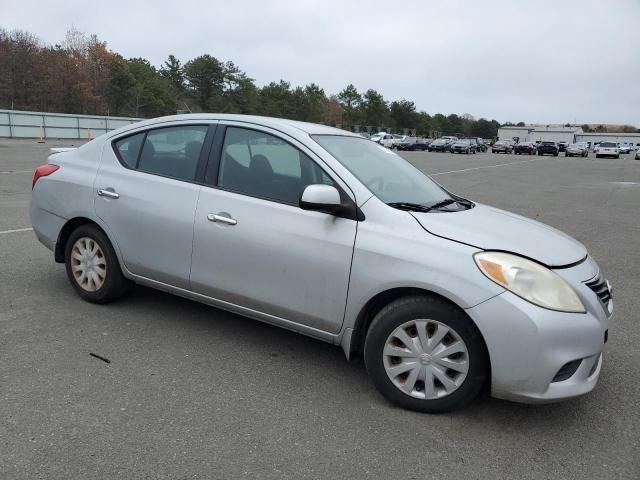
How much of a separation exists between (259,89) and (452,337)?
4158 inches

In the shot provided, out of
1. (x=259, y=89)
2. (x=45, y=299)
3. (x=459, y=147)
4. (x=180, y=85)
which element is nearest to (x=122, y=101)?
(x=180, y=85)

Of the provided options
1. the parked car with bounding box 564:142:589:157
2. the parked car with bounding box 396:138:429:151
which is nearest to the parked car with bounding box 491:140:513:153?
the parked car with bounding box 564:142:589:157

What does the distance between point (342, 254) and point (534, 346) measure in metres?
1.15

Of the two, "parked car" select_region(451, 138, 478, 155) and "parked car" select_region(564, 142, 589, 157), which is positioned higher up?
"parked car" select_region(564, 142, 589, 157)

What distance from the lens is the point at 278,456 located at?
8.72ft

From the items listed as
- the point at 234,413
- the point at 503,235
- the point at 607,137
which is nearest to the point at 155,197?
the point at 234,413

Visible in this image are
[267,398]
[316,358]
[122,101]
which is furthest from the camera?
[122,101]

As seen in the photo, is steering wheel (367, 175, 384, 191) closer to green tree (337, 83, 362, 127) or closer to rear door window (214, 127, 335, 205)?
rear door window (214, 127, 335, 205)

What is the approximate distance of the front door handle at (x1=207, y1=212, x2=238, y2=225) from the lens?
3645mm

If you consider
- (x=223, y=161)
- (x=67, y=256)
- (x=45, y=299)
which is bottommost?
(x=45, y=299)

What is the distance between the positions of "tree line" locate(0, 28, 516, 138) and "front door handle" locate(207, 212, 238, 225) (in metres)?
52.7

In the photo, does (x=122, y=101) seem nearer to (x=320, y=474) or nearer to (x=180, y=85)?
(x=180, y=85)

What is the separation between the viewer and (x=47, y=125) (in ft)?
123

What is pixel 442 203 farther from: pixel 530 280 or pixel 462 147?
pixel 462 147
